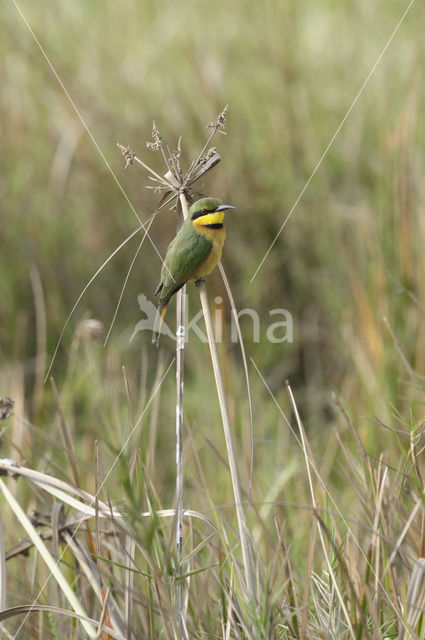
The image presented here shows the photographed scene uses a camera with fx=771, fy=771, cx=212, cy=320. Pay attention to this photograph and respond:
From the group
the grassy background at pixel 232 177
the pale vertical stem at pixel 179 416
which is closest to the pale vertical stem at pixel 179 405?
the pale vertical stem at pixel 179 416

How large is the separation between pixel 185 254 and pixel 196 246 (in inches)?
0.4

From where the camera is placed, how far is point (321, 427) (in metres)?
1.58

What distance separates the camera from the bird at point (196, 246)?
1.86 feet

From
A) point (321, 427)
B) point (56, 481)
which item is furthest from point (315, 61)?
point (56, 481)

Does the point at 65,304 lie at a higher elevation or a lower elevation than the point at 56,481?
higher

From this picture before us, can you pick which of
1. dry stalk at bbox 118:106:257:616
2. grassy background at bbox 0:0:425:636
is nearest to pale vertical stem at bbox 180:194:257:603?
dry stalk at bbox 118:106:257:616

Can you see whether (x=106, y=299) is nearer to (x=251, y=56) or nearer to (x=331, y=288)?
(x=331, y=288)

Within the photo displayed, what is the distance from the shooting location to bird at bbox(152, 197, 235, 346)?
1.86 ft

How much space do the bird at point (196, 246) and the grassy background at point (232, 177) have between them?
87cm

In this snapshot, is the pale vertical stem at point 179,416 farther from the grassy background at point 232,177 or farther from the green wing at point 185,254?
the grassy background at point 232,177

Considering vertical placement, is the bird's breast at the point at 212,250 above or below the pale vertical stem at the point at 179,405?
above

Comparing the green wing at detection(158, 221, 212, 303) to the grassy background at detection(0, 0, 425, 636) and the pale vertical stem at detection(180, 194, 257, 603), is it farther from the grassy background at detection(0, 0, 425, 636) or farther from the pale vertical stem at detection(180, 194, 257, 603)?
the grassy background at detection(0, 0, 425, 636)

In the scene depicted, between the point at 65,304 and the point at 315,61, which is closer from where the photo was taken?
the point at 65,304

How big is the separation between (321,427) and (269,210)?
1.73 ft
